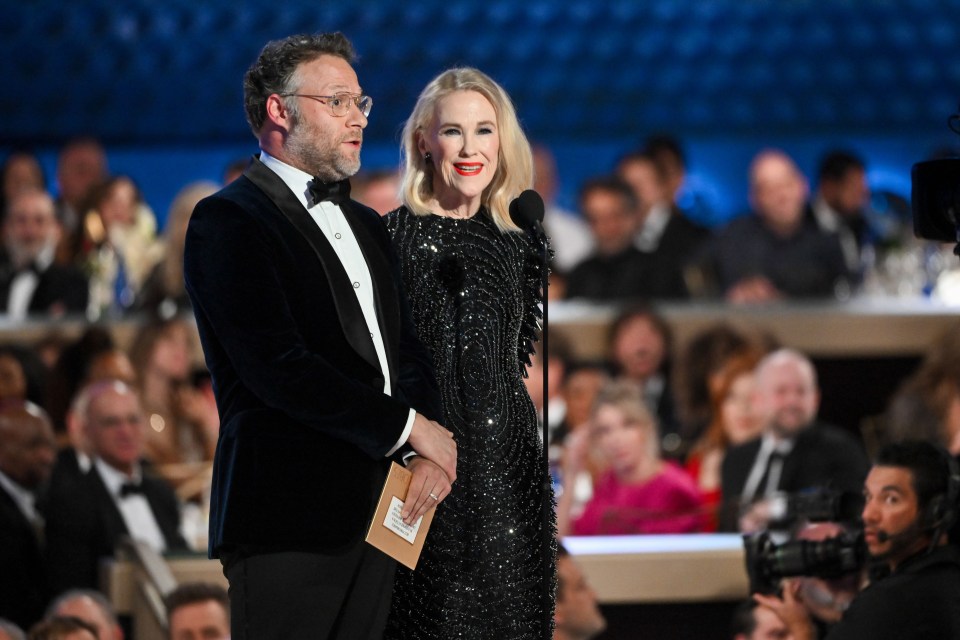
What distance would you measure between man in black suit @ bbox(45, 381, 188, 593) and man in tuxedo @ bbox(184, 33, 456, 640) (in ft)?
7.13

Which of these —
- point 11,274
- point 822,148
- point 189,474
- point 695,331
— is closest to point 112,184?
point 11,274

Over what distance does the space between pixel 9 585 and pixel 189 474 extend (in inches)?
46.8

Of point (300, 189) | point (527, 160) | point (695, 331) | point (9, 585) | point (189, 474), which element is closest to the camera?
point (300, 189)

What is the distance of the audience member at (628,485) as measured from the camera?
16.4 ft

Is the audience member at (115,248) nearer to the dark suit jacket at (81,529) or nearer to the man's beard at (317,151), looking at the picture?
the dark suit jacket at (81,529)

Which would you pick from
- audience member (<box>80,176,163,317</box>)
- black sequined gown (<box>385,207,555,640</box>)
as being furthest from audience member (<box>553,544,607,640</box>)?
audience member (<box>80,176,163,317</box>)

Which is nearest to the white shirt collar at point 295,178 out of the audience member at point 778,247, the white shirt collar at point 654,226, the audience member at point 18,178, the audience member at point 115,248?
the audience member at point 115,248

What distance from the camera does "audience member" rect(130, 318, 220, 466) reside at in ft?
19.9

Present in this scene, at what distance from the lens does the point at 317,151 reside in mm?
2691

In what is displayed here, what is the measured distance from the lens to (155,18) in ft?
30.6

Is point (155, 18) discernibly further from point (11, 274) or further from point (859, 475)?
point (859, 475)

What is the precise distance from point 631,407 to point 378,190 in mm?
1412

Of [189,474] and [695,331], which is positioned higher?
[695,331]

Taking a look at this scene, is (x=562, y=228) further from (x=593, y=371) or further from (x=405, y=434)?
(x=405, y=434)
